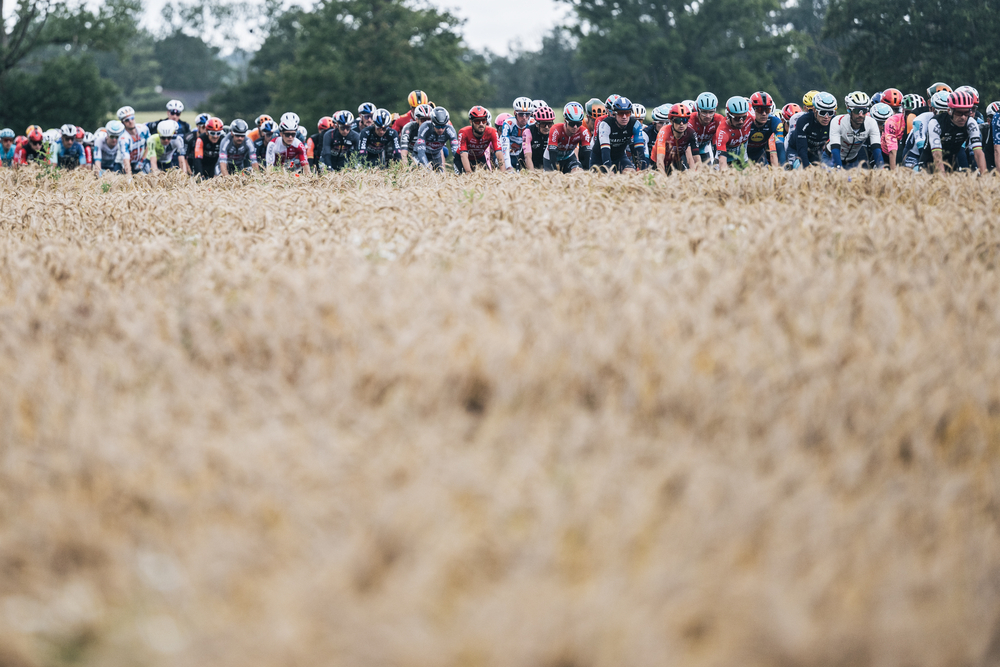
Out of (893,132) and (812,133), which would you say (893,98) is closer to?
(893,132)

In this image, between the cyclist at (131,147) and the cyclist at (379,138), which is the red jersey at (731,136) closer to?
the cyclist at (379,138)

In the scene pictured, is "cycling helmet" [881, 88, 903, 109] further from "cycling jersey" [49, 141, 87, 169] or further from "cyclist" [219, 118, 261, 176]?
"cycling jersey" [49, 141, 87, 169]

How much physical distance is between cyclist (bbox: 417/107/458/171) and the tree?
41431mm

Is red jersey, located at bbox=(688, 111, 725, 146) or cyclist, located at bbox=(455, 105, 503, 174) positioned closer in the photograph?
red jersey, located at bbox=(688, 111, 725, 146)

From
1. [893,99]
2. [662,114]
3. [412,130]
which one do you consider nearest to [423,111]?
[412,130]

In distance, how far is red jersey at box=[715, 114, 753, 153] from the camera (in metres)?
14.1

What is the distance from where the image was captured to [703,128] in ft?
48.8

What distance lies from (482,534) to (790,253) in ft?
9.61

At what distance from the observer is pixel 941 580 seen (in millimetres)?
2029

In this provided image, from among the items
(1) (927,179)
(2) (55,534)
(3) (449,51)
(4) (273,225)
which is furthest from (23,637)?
(3) (449,51)

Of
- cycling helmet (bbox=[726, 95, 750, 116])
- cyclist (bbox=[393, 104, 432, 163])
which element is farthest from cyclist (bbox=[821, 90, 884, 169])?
cyclist (bbox=[393, 104, 432, 163])

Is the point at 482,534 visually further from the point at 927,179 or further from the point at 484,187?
the point at 927,179

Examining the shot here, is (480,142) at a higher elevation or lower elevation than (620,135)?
higher

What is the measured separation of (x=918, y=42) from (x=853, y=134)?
44.2 meters
